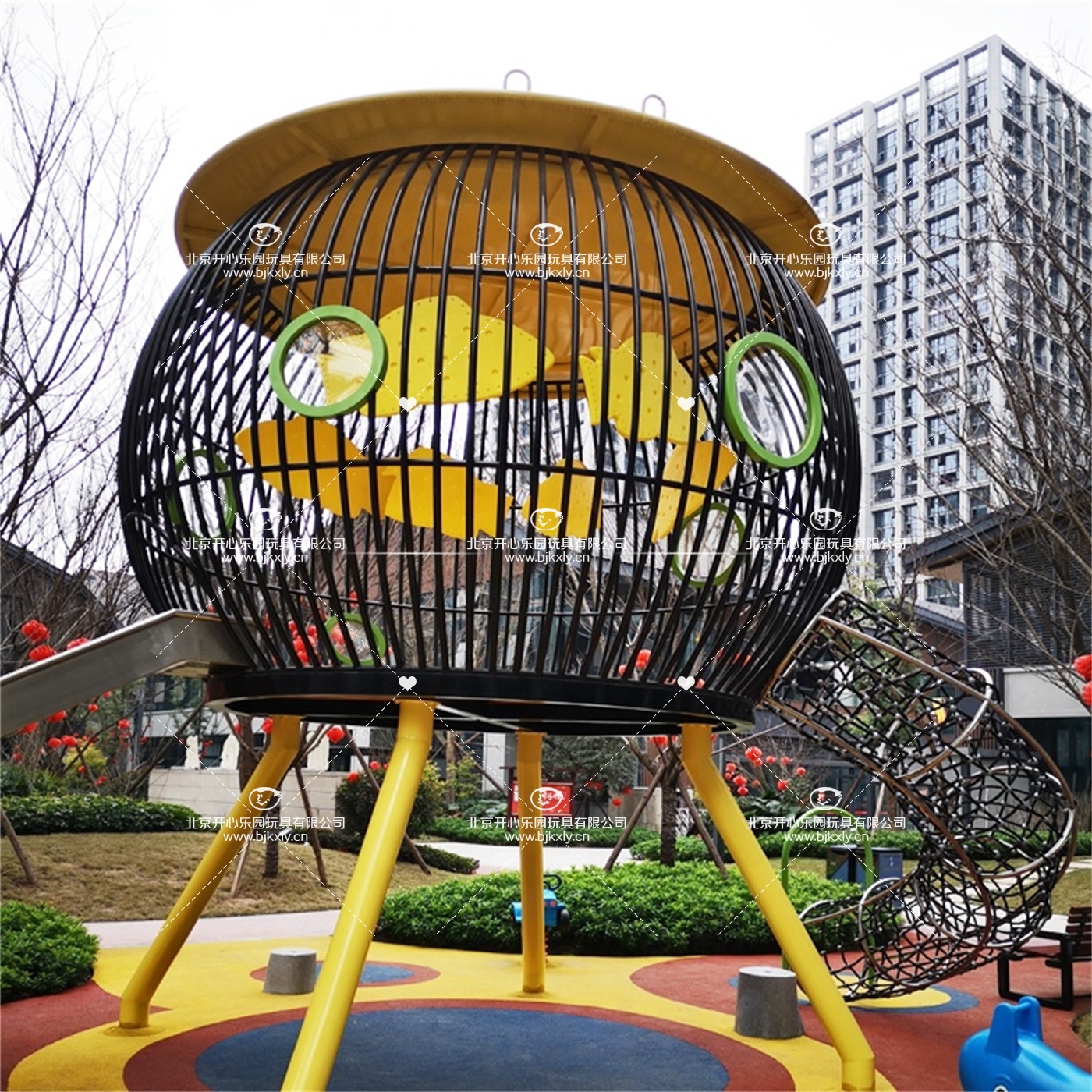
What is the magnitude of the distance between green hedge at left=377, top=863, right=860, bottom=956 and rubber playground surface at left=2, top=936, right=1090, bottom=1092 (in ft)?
3.31

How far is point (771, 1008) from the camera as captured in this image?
7.55 metres

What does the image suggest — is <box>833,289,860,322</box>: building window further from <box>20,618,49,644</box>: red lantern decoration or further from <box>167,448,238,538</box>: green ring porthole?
<box>167,448,238,538</box>: green ring porthole

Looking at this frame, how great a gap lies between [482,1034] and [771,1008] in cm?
190

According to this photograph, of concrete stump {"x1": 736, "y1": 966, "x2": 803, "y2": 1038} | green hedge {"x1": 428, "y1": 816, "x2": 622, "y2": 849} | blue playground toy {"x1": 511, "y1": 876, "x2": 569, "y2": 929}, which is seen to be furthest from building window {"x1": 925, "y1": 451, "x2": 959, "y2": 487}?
green hedge {"x1": 428, "y1": 816, "x2": 622, "y2": 849}

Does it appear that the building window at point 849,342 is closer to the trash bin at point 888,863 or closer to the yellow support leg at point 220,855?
the trash bin at point 888,863

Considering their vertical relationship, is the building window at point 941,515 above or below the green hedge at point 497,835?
above

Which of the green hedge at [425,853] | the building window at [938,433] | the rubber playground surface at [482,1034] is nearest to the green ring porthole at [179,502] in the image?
the rubber playground surface at [482,1034]

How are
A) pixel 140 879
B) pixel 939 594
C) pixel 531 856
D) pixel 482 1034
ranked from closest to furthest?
pixel 482 1034 → pixel 531 856 → pixel 140 879 → pixel 939 594

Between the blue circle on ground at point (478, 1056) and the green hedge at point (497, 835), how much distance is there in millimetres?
17191

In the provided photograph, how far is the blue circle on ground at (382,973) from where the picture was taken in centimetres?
961

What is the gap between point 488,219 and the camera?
24.7 ft

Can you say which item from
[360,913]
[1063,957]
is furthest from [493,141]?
[1063,957]

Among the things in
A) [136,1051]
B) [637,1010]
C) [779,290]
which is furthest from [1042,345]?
[136,1051]

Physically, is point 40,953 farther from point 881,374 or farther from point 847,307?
point 847,307
